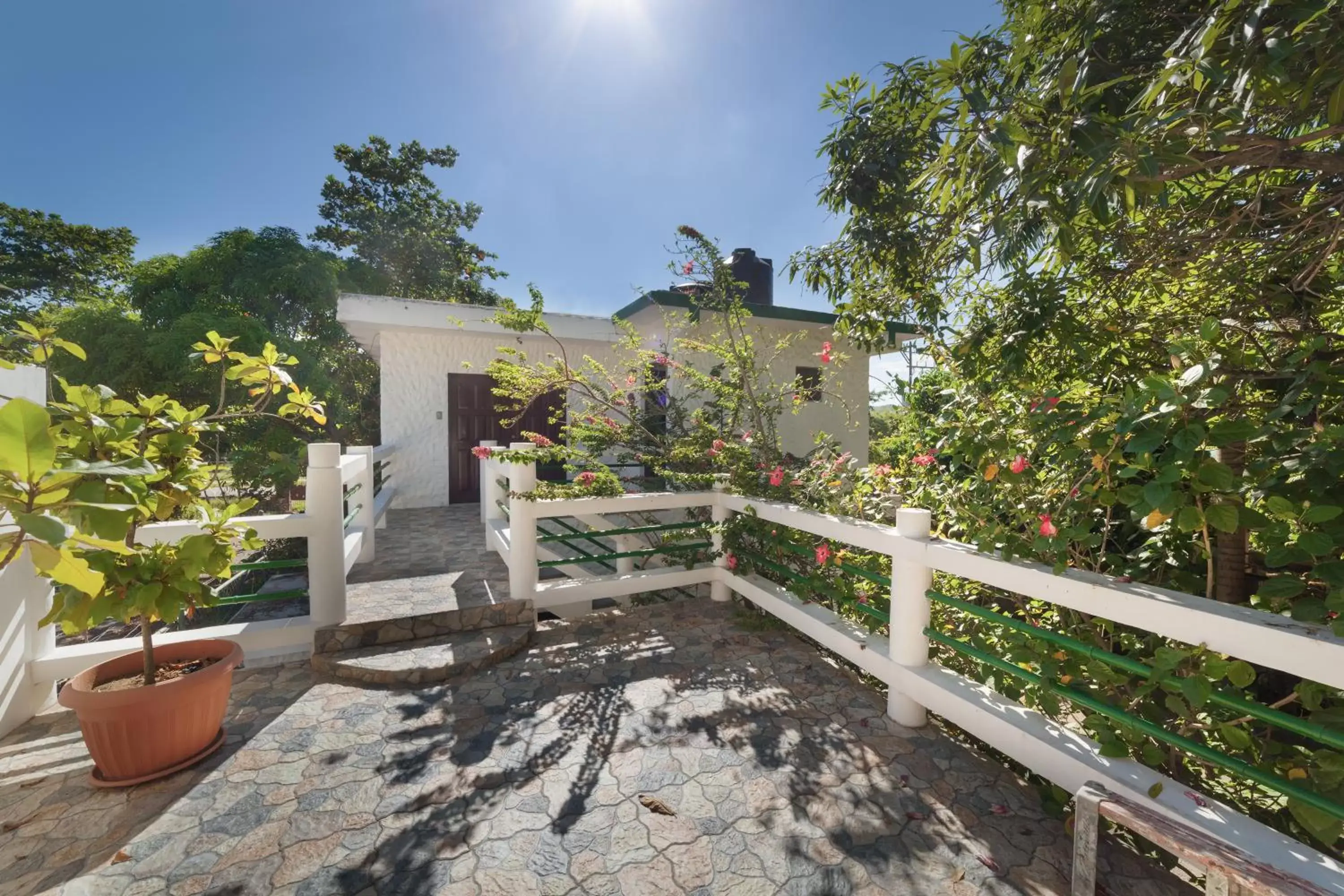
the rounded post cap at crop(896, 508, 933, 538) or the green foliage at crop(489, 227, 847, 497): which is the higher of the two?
the green foliage at crop(489, 227, 847, 497)

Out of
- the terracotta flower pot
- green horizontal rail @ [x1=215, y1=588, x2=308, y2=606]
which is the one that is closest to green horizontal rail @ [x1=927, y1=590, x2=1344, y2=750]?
the terracotta flower pot

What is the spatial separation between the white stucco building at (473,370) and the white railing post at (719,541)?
3192 mm

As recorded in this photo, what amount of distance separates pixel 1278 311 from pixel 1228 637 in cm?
199

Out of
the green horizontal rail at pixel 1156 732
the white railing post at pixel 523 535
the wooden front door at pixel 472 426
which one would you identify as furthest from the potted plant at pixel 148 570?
the wooden front door at pixel 472 426

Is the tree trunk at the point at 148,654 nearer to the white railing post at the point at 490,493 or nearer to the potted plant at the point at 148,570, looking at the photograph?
the potted plant at the point at 148,570

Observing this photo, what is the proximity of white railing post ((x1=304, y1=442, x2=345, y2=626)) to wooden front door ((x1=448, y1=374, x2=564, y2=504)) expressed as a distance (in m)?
4.67

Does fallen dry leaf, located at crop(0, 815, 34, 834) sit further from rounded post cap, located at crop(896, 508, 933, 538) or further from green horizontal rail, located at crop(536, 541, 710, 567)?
rounded post cap, located at crop(896, 508, 933, 538)

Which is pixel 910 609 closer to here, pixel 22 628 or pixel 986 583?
pixel 986 583

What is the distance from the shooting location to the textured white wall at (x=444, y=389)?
764cm

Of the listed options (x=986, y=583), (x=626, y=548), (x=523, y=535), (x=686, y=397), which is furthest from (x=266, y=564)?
(x=686, y=397)

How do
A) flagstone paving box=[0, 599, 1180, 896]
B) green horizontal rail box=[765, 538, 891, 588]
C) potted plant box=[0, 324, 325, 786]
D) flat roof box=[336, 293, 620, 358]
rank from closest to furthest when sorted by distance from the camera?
flagstone paving box=[0, 599, 1180, 896] < potted plant box=[0, 324, 325, 786] < green horizontal rail box=[765, 538, 891, 588] < flat roof box=[336, 293, 620, 358]

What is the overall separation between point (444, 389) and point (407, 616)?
17.1 feet

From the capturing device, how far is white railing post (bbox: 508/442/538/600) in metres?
3.84

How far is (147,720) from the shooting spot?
2.16 metres
